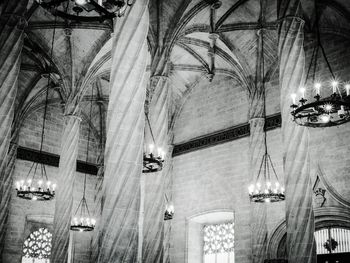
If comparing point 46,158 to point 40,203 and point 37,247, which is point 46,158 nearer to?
point 40,203

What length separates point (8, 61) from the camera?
39.2 feet

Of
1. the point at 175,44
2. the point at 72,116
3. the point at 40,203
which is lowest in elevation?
the point at 40,203

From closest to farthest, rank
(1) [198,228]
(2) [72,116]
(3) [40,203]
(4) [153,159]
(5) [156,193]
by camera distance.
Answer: (4) [153,159]
(5) [156,193]
(2) [72,116]
(1) [198,228]
(3) [40,203]

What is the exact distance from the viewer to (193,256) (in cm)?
2128

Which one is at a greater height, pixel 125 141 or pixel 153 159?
pixel 153 159

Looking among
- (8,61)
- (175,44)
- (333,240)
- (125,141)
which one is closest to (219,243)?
(333,240)

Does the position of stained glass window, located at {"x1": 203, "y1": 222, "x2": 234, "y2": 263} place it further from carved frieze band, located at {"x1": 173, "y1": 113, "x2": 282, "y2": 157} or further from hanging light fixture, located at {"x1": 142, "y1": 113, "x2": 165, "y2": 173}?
hanging light fixture, located at {"x1": 142, "y1": 113, "x2": 165, "y2": 173}

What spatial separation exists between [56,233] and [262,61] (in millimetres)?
11007

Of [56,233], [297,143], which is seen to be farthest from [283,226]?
[56,233]

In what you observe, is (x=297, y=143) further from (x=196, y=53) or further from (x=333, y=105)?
(x=196, y=53)

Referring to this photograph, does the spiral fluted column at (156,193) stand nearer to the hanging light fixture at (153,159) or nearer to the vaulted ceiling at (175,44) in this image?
the hanging light fixture at (153,159)

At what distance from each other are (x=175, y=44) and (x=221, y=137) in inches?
190

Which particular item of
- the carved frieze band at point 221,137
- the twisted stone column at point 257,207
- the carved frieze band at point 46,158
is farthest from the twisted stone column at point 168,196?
the carved frieze band at point 46,158

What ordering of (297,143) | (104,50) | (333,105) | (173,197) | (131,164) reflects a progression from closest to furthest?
(131,164) < (333,105) < (297,143) < (104,50) < (173,197)
